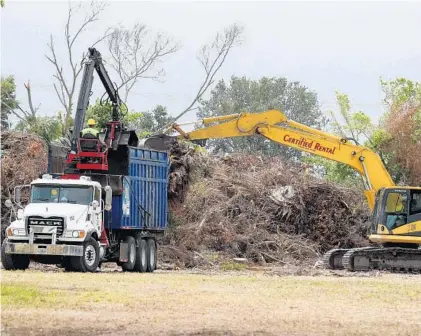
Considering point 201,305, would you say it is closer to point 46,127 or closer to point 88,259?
point 88,259

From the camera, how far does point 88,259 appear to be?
97.0 feet

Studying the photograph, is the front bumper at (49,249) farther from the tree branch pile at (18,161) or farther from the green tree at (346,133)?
the green tree at (346,133)

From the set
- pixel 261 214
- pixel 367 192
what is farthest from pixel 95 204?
pixel 261 214

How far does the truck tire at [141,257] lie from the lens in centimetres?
3225

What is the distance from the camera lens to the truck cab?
2908 cm

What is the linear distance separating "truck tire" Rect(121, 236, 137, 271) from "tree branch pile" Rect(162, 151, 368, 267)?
468cm

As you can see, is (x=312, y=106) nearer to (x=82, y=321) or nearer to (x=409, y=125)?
(x=409, y=125)

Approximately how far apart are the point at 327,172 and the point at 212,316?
135 ft

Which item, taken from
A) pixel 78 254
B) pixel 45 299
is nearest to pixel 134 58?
pixel 78 254

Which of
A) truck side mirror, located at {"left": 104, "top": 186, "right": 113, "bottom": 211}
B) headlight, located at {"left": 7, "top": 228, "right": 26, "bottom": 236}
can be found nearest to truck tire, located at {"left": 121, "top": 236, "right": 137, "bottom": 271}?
truck side mirror, located at {"left": 104, "top": 186, "right": 113, "bottom": 211}

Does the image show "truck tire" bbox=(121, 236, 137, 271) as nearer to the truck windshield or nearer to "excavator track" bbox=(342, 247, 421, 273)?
the truck windshield

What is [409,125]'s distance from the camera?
2218 inches

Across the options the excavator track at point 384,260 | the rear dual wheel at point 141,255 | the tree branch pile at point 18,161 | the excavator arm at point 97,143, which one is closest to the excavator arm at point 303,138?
the excavator track at point 384,260

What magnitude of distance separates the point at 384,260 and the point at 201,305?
16.1 metres
